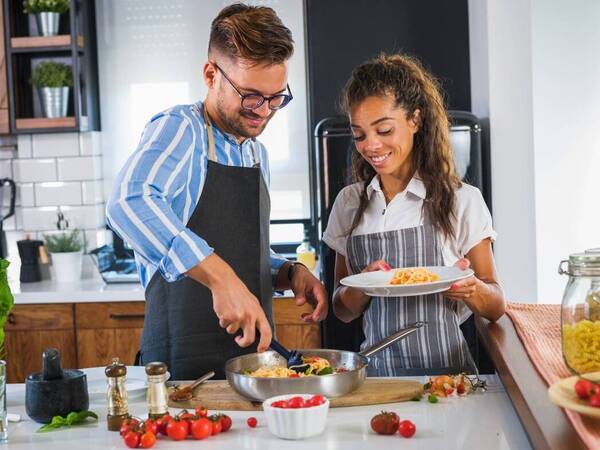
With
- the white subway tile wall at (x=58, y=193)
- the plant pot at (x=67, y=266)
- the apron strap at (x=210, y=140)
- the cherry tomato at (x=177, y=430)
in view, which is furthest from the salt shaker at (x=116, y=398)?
the white subway tile wall at (x=58, y=193)

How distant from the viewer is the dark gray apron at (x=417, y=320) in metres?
2.52

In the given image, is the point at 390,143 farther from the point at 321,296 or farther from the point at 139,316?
the point at 139,316

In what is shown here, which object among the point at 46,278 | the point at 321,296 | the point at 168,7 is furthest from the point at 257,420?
the point at 168,7

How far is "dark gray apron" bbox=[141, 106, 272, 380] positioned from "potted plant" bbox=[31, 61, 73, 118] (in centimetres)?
208

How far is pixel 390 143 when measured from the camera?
8.24ft

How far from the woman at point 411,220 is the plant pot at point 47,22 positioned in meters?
2.12

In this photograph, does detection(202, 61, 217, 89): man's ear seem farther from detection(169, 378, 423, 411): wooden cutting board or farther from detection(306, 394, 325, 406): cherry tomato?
detection(306, 394, 325, 406): cherry tomato

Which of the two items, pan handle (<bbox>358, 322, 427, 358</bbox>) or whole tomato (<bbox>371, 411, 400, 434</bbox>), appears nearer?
whole tomato (<bbox>371, 411, 400, 434</bbox>)

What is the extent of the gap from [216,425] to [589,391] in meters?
0.74

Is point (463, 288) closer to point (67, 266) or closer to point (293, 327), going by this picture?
point (293, 327)

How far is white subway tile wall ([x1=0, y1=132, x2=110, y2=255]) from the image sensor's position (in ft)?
14.6

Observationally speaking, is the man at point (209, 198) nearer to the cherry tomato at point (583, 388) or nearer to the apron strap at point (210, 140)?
the apron strap at point (210, 140)

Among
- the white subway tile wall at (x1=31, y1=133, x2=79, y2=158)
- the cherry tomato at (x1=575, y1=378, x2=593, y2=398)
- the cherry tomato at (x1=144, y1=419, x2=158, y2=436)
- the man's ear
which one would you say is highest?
the man's ear

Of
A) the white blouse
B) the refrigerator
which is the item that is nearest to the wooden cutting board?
the white blouse
